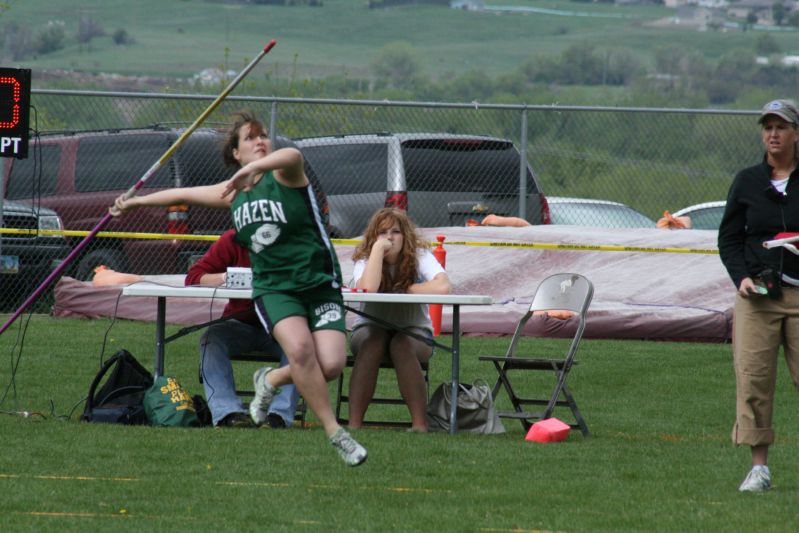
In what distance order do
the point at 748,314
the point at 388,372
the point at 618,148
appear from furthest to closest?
the point at 618,148 → the point at 388,372 → the point at 748,314

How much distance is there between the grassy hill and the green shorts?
114974mm

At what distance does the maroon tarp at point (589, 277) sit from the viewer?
13656mm

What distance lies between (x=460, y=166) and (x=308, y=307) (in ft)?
25.3

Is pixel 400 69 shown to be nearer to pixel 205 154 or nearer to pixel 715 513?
pixel 205 154

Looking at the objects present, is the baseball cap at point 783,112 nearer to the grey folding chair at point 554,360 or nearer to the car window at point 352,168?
the grey folding chair at point 554,360

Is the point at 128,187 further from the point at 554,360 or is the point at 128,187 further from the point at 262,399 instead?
the point at 262,399

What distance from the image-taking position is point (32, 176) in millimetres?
15812

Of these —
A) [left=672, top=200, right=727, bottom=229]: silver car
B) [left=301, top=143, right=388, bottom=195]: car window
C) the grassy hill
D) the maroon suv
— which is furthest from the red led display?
the grassy hill

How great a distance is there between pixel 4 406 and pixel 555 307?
11.6ft

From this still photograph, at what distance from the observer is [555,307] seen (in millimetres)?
9547

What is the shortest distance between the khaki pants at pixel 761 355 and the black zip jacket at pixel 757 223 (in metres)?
0.14

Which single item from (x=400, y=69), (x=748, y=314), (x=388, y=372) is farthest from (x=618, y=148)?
(x=400, y=69)

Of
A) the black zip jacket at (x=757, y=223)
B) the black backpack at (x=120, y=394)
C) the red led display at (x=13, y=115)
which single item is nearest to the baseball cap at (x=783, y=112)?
the black zip jacket at (x=757, y=223)

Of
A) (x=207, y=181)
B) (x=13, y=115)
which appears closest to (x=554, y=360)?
(x=13, y=115)
